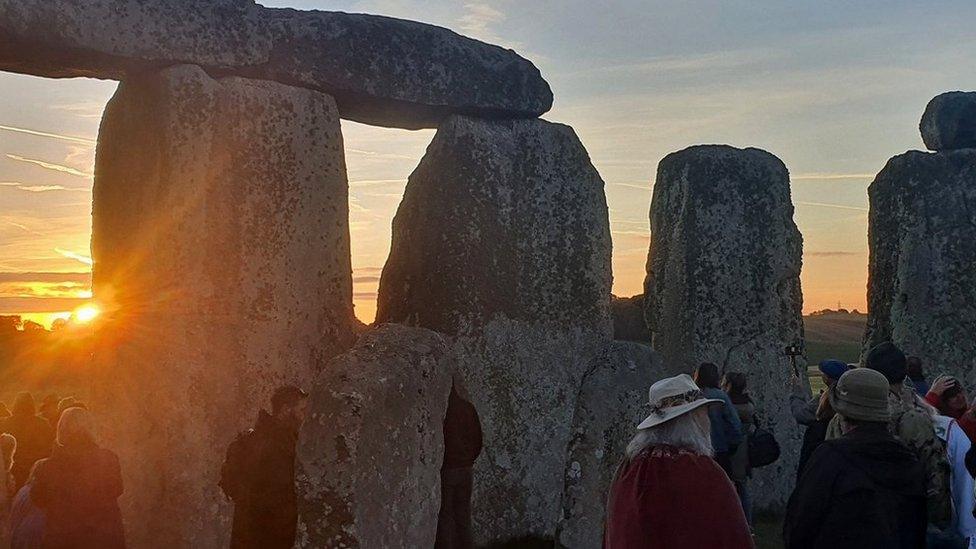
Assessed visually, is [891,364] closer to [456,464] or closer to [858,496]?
[858,496]

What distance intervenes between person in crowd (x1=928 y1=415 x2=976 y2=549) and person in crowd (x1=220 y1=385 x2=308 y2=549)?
9.55 feet

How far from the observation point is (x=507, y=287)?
8984 millimetres

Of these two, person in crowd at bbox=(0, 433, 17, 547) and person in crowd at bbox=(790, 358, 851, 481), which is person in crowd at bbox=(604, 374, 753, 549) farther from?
person in crowd at bbox=(0, 433, 17, 547)

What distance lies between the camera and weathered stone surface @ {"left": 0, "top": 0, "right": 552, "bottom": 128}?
22.7ft

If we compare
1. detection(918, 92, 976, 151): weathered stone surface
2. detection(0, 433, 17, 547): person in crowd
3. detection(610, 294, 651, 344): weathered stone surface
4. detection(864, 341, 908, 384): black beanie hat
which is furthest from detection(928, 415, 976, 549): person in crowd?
detection(610, 294, 651, 344): weathered stone surface

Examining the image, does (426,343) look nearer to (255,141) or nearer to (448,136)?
(255,141)

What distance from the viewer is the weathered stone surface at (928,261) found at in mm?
10227

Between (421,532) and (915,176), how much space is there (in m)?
7.04

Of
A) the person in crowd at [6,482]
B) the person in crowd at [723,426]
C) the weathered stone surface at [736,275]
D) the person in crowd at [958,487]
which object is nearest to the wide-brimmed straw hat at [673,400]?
the person in crowd at [958,487]

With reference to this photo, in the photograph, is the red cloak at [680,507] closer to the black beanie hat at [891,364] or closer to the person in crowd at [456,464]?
the black beanie hat at [891,364]

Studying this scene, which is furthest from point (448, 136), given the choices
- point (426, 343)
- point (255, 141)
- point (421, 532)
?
point (421, 532)

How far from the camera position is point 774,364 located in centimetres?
1029

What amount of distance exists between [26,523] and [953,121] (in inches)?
349

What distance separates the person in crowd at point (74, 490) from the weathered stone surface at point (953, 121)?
8493mm
